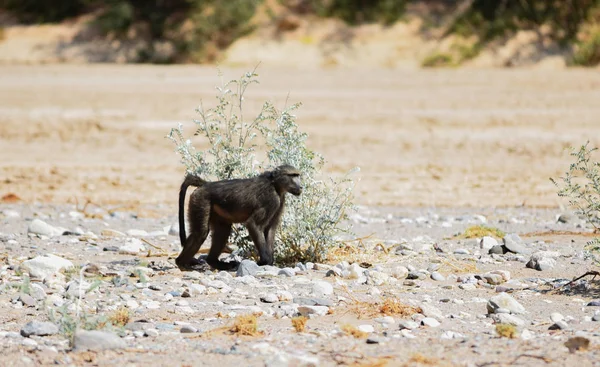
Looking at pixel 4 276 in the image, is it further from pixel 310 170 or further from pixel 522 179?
pixel 522 179

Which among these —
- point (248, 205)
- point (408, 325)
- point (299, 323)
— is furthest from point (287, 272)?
Result: point (408, 325)

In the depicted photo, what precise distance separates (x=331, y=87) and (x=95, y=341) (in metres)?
16.7

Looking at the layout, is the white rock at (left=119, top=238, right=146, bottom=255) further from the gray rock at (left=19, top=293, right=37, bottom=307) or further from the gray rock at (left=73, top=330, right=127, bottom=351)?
the gray rock at (left=73, top=330, right=127, bottom=351)

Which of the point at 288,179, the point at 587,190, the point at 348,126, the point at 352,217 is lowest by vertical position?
the point at 352,217

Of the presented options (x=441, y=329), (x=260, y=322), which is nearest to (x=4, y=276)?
(x=260, y=322)

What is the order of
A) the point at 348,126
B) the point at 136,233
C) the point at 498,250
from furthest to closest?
the point at 348,126 → the point at 136,233 → the point at 498,250

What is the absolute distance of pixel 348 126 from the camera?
20719mm

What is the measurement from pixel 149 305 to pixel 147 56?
1797 centimetres

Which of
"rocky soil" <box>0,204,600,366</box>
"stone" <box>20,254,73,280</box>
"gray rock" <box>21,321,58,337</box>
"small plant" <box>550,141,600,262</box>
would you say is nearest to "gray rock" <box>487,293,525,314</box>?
"rocky soil" <box>0,204,600,366</box>

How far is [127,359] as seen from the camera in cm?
588

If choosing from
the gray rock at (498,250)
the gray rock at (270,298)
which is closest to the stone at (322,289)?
the gray rock at (270,298)

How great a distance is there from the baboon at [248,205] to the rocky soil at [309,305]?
29cm

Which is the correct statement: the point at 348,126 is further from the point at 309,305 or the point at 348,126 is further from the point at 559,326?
the point at 559,326

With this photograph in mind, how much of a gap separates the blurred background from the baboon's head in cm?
749
